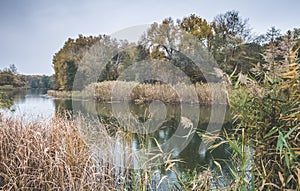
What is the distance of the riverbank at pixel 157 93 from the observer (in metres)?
9.91

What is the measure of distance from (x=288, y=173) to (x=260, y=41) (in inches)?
521

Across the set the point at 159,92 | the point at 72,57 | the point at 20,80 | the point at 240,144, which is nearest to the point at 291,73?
the point at 240,144

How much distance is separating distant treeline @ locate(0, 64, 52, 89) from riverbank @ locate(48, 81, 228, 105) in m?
6.63

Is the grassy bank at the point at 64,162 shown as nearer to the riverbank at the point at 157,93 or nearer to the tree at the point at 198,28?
the riverbank at the point at 157,93

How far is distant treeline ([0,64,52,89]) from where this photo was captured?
16.9 m

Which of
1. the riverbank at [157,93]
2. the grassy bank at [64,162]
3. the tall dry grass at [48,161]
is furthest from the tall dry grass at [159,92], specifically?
the tall dry grass at [48,161]

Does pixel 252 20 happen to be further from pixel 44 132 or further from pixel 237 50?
pixel 44 132

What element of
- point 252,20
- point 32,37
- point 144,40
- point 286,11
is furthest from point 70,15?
point 252,20

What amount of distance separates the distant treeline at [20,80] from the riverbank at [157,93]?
6.63 meters

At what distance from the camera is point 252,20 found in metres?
14.4

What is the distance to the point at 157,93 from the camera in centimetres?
1140

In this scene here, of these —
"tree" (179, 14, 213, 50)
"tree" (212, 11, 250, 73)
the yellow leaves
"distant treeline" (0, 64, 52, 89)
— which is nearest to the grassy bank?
the yellow leaves

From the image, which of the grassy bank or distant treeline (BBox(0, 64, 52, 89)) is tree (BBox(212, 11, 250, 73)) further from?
distant treeline (BBox(0, 64, 52, 89))

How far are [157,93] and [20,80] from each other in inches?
581
